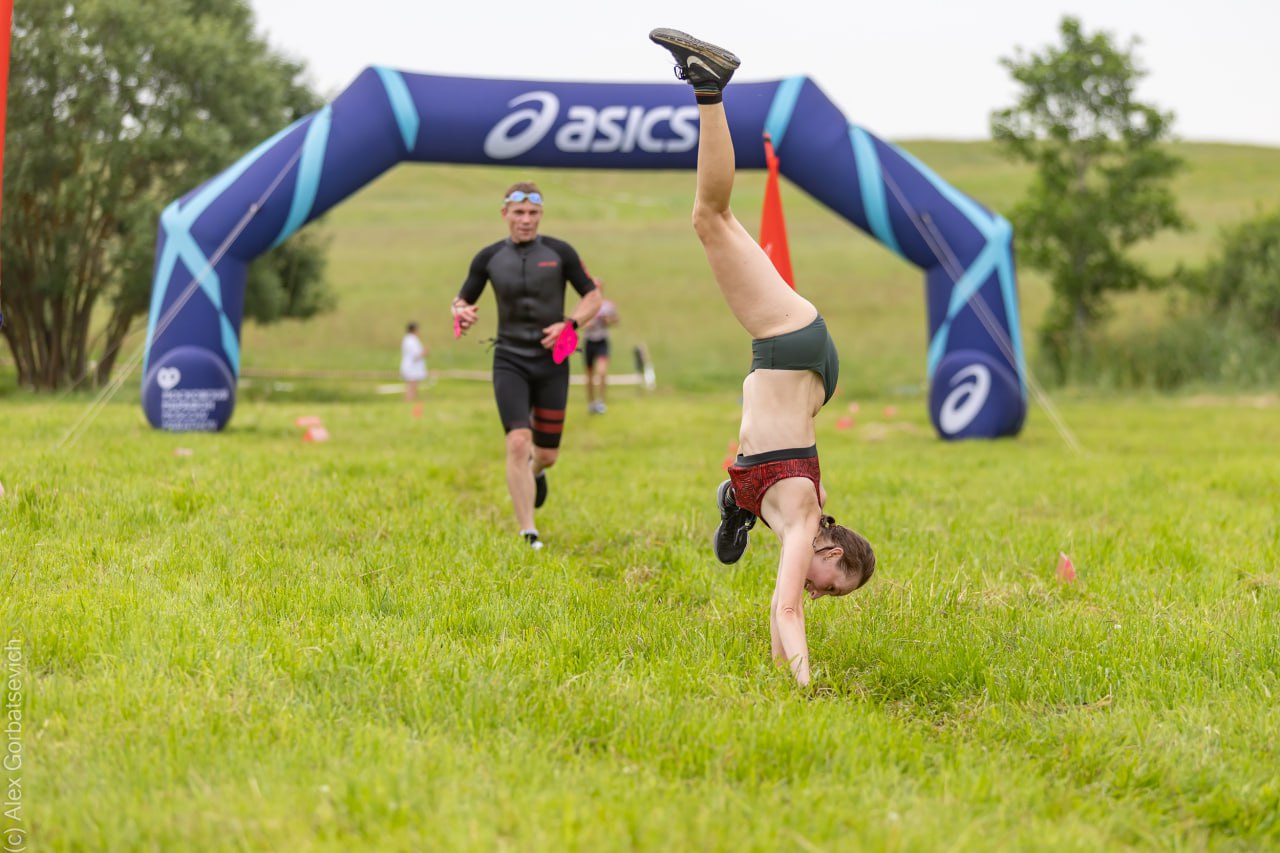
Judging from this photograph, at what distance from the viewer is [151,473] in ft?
24.8

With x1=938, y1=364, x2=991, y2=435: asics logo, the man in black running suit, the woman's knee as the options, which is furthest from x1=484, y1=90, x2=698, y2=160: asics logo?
the woman's knee

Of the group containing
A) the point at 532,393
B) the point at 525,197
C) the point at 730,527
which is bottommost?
the point at 730,527

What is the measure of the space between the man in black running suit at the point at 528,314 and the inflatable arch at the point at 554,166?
490 cm

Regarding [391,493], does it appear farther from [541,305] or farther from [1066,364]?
[1066,364]

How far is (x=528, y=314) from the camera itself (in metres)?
7.02

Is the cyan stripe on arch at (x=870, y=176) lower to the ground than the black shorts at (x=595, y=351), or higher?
higher

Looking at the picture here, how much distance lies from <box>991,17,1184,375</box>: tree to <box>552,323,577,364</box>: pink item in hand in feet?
57.5

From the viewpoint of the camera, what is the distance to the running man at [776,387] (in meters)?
3.96

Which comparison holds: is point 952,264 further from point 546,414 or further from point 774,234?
point 546,414

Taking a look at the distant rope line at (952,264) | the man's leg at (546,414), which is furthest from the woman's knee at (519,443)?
the distant rope line at (952,264)

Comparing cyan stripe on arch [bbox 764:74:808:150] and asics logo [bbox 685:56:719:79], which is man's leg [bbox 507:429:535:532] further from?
cyan stripe on arch [bbox 764:74:808:150]

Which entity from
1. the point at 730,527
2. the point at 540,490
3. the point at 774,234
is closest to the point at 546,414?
the point at 540,490

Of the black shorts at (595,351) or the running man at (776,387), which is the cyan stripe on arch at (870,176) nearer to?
the black shorts at (595,351)

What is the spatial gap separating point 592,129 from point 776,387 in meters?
8.31
